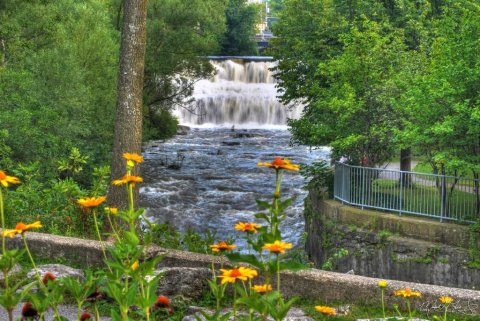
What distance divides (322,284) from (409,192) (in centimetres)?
1262

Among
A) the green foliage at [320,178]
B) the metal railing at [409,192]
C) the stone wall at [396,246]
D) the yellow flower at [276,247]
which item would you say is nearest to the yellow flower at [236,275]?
the yellow flower at [276,247]

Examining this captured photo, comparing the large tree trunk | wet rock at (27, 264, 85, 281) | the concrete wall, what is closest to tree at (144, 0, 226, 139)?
the large tree trunk

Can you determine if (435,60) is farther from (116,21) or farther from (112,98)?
(116,21)

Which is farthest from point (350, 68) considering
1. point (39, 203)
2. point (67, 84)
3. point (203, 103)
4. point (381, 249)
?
point (203, 103)

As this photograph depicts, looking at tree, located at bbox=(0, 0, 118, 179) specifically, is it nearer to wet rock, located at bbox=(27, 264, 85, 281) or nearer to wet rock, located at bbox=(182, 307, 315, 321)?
wet rock, located at bbox=(27, 264, 85, 281)

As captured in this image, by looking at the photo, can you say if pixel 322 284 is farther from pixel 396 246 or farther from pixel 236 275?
pixel 396 246

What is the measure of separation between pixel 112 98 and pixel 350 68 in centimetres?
1021

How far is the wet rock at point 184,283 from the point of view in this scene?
7.20 metres

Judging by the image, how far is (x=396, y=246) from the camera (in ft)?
61.1

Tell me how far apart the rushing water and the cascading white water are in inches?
2.8

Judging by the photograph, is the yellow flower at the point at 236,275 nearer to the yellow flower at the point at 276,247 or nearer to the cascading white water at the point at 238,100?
the yellow flower at the point at 276,247

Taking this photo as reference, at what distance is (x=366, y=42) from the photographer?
23.2 m

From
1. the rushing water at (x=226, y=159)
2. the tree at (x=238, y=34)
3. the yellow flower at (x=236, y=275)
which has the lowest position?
the rushing water at (x=226, y=159)

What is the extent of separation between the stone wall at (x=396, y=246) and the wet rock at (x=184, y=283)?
36.6 feet
